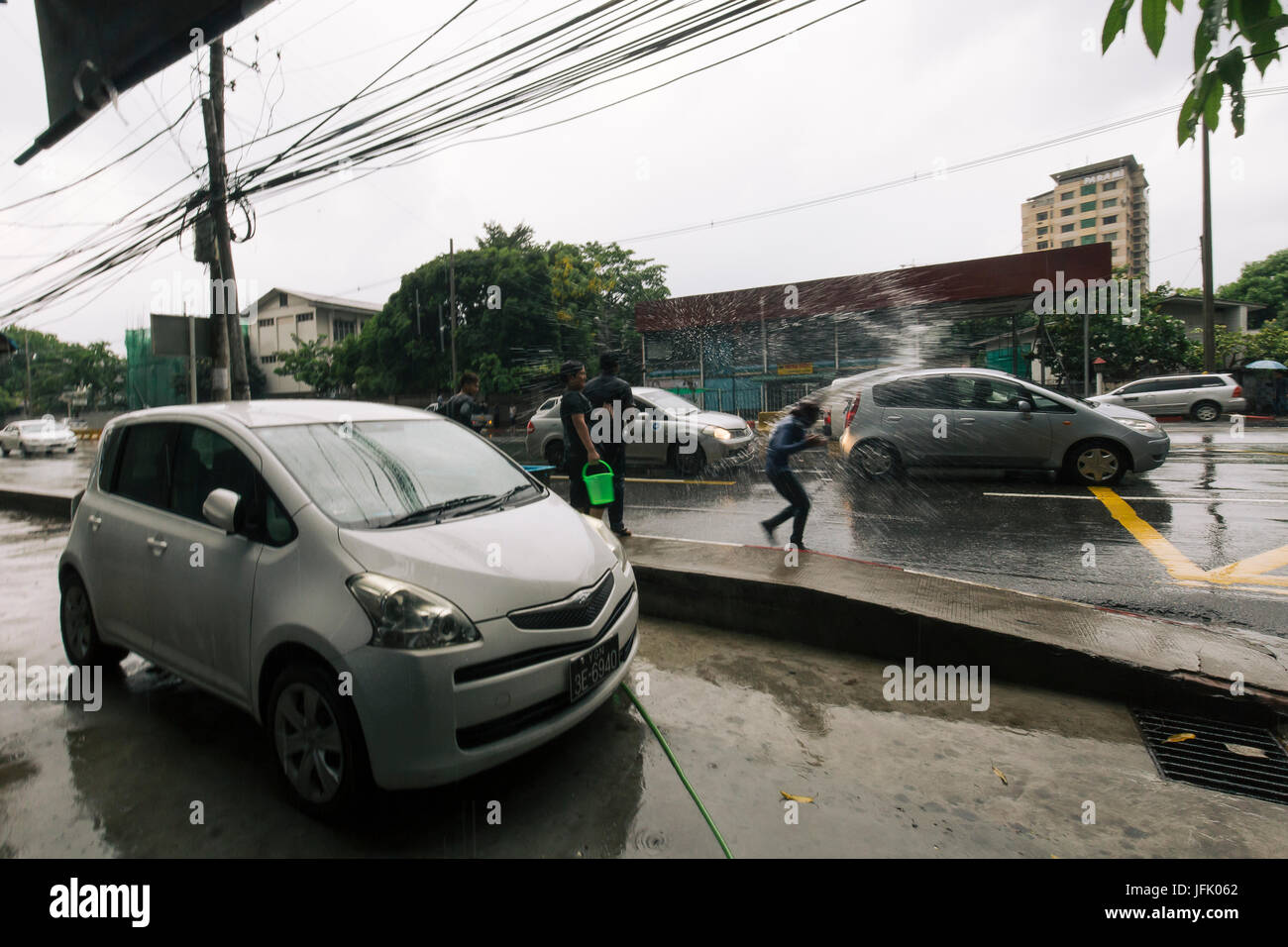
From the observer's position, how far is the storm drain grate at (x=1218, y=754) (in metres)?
2.69

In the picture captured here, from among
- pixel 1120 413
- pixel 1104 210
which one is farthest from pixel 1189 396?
pixel 1104 210

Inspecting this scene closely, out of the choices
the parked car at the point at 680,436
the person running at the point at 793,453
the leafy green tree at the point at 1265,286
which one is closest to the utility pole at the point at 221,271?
the parked car at the point at 680,436

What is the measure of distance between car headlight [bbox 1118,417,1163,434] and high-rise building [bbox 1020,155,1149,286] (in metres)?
109

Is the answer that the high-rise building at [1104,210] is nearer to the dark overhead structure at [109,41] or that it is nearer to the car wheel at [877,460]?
the car wheel at [877,460]

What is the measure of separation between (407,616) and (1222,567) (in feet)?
19.7

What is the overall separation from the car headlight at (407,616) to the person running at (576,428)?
3.25 metres

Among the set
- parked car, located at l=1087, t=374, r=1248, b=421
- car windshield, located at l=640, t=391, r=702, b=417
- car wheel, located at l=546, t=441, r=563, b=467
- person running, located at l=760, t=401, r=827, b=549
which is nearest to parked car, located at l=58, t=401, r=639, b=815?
person running, located at l=760, t=401, r=827, b=549

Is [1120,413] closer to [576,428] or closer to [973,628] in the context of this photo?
[973,628]

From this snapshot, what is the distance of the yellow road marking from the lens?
4.88m

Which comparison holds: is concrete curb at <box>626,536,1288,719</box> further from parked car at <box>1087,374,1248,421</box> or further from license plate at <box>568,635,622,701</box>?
parked car at <box>1087,374,1248,421</box>

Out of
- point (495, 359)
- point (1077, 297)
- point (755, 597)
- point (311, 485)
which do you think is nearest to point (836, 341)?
point (1077, 297)

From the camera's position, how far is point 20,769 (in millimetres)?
3018
